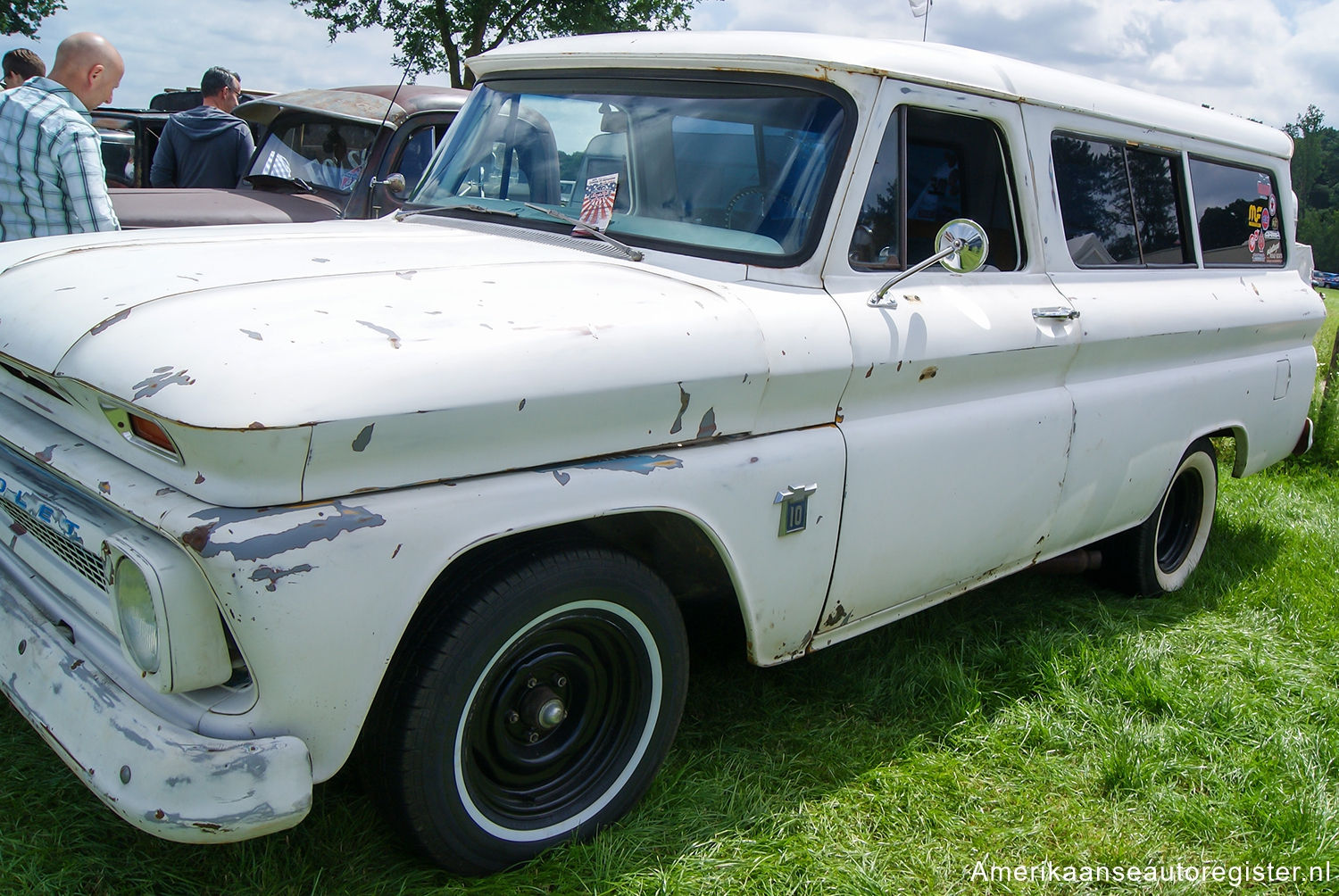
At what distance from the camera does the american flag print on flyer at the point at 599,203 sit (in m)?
2.86

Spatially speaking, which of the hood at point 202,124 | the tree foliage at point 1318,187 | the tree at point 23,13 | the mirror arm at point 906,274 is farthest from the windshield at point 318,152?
the tree foliage at point 1318,187

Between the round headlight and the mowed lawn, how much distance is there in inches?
23.5

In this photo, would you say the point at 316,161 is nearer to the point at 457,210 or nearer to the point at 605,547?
the point at 457,210

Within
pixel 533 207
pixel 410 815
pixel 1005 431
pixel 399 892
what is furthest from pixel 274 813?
pixel 1005 431

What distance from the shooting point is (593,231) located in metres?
2.83

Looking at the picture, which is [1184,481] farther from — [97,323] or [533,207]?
[97,323]

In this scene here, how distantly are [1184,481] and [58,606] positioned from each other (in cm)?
400

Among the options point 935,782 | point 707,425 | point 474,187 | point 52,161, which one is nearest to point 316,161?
point 52,161

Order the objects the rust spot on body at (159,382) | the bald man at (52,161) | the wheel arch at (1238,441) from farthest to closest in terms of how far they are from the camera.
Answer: the wheel arch at (1238,441) < the bald man at (52,161) < the rust spot on body at (159,382)

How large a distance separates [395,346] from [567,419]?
35 cm

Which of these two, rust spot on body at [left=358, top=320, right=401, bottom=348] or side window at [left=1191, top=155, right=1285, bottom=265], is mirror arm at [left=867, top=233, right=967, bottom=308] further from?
side window at [left=1191, top=155, right=1285, bottom=265]

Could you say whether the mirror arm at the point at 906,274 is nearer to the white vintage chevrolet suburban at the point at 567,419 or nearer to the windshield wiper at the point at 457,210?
the white vintage chevrolet suburban at the point at 567,419

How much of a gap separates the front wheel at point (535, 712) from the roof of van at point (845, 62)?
1433mm

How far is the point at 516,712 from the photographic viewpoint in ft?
7.34
